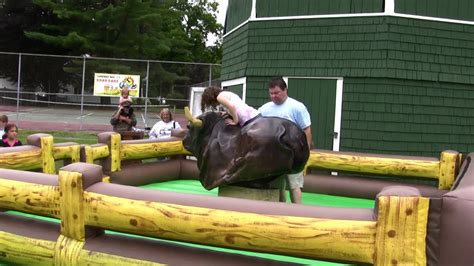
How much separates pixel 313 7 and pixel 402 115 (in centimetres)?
268

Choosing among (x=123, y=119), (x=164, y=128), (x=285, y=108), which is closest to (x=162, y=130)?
(x=164, y=128)

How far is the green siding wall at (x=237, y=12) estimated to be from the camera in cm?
1089

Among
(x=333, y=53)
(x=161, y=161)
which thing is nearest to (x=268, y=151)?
(x=161, y=161)

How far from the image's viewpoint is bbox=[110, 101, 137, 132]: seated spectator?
8.98 metres

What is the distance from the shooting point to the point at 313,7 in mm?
9906

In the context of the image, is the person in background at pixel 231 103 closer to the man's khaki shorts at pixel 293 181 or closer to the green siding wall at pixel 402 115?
the man's khaki shorts at pixel 293 181

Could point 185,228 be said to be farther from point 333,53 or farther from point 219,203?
point 333,53

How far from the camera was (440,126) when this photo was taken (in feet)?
31.7

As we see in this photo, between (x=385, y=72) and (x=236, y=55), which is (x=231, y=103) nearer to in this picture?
(x=385, y=72)

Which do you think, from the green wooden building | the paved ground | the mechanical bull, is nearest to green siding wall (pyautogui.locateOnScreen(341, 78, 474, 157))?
the green wooden building

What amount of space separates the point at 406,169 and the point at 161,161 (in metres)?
3.82

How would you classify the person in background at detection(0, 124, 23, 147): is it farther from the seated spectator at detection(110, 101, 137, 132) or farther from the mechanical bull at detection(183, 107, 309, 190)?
the mechanical bull at detection(183, 107, 309, 190)

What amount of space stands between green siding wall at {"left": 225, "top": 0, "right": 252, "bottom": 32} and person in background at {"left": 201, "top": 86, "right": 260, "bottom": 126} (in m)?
6.63

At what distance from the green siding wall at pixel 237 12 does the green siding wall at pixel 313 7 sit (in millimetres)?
473
